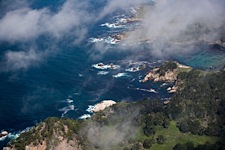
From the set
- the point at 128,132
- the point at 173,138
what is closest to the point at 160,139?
the point at 173,138

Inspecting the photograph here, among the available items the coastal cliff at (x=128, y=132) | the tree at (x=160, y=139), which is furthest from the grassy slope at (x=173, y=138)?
the tree at (x=160, y=139)

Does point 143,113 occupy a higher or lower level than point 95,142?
higher

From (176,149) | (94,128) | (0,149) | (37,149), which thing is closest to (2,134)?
(0,149)

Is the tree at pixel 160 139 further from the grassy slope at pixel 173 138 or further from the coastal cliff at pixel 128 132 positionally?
the grassy slope at pixel 173 138

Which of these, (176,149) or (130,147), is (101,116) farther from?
(176,149)

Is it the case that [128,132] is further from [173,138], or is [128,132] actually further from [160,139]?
[173,138]

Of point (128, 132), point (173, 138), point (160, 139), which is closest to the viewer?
point (160, 139)

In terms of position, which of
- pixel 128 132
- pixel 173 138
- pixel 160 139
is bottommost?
pixel 160 139

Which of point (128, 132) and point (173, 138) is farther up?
point (128, 132)

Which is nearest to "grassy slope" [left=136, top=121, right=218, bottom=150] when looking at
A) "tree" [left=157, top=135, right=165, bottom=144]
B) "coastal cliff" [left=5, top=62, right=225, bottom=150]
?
"coastal cliff" [left=5, top=62, right=225, bottom=150]

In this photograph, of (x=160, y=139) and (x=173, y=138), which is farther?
(x=173, y=138)

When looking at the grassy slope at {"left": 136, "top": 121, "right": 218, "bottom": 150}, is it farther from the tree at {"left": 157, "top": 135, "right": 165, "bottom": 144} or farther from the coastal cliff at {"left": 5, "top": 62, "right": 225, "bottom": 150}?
the tree at {"left": 157, "top": 135, "right": 165, "bottom": 144}
